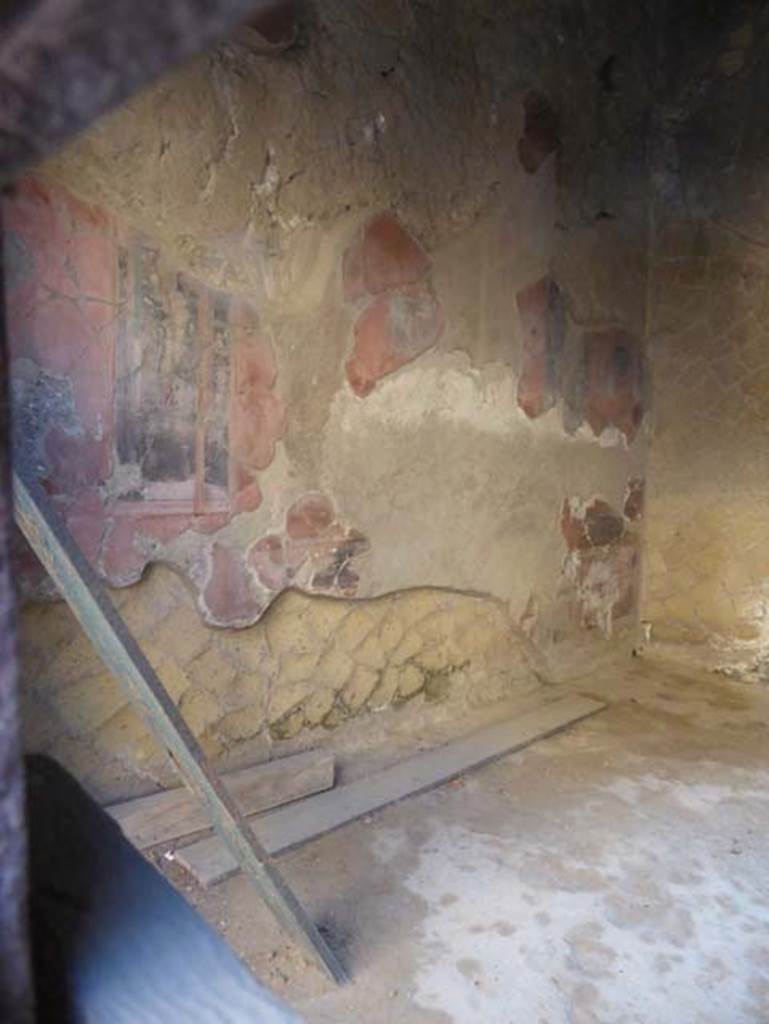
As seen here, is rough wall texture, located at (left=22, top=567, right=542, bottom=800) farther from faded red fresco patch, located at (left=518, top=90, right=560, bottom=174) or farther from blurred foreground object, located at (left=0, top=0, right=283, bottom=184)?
faded red fresco patch, located at (left=518, top=90, right=560, bottom=174)

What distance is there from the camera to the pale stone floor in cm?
133

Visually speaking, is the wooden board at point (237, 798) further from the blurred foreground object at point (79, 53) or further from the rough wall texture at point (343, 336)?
the blurred foreground object at point (79, 53)

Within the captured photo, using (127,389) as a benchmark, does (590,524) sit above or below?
below

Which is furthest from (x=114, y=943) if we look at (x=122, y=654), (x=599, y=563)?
(x=599, y=563)

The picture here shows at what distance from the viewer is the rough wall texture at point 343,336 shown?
1679 millimetres

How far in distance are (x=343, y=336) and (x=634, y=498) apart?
182cm

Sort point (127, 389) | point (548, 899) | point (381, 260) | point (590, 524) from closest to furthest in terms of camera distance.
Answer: point (548, 899), point (127, 389), point (381, 260), point (590, 524)

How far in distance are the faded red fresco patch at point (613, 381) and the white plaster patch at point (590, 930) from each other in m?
1.73

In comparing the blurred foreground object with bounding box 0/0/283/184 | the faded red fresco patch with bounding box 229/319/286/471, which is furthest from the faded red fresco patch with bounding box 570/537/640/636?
the blurred foreground object with bounding box 0/0/283/184

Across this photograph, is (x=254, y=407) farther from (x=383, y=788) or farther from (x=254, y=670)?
(x=383, y=788)

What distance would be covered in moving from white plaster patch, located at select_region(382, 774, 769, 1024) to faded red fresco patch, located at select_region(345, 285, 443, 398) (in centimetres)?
122

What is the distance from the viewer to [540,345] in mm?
2898

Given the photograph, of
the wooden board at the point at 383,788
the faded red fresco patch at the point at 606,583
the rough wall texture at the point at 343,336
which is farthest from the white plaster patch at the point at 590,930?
the faded red fresco patch at the point at 606,583

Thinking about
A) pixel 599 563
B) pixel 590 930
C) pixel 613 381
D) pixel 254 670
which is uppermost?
pixel 613 381
